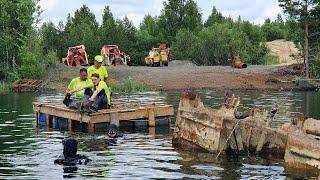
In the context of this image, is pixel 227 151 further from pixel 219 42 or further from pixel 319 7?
pixel 219 42

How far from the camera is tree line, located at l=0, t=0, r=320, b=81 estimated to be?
5603 centimetres

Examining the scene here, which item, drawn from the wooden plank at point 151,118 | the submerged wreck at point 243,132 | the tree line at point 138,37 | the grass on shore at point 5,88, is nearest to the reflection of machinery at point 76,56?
the tree line at point 138,37

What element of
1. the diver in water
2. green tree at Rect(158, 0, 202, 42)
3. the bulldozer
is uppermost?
green tree at Rect(158, 0, 202, 42)

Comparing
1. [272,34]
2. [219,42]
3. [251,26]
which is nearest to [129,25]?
[219,42]

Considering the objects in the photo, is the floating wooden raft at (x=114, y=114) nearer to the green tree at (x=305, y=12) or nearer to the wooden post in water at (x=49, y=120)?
the wooden post in water at (x=49, y=120)

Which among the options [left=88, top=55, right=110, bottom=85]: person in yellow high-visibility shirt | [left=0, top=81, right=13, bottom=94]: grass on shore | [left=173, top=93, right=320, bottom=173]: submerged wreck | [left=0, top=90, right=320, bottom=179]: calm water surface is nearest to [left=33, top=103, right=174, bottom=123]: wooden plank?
Result: [left=0, top=90, right=320, bottom=179]: calm water surface

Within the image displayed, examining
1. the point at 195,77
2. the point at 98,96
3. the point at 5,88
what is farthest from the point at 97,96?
the point at 5,88

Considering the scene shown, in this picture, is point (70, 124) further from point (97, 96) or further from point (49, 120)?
point (49, 120)

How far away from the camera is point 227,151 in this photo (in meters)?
16.4

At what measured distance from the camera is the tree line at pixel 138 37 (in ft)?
184

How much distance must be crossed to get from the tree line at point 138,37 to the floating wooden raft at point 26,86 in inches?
118

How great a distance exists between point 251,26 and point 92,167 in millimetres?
81150

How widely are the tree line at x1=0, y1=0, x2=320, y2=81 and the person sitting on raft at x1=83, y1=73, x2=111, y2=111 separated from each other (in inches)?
1135

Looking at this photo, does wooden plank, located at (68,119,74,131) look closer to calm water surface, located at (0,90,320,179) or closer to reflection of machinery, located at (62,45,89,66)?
calm water surface, located at (0,90,320,179)
